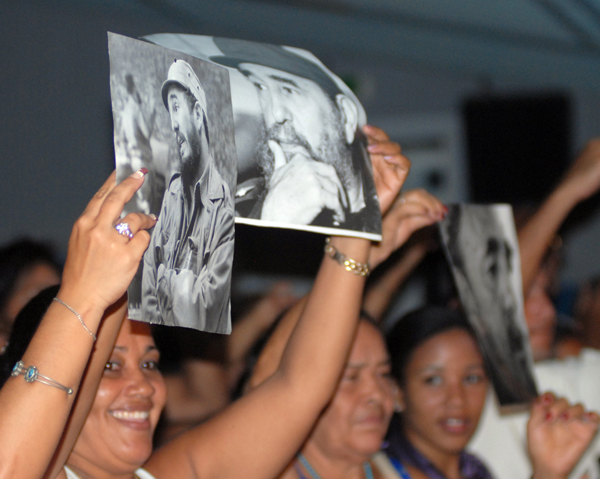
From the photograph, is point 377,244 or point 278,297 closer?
point 377,244

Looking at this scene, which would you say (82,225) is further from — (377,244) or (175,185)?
(377,244)

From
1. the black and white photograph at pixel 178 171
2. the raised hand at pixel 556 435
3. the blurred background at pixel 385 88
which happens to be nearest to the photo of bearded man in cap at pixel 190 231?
the black and white photograph at pixel 178 171

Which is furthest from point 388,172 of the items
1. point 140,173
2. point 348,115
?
point 140,173

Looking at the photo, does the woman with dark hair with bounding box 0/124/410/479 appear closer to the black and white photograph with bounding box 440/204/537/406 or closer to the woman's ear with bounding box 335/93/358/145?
the woman's ear with bounding box 335/93/358/145

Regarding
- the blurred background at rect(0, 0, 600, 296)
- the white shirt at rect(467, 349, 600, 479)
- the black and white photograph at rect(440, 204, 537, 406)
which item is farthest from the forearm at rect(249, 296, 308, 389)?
the blurred background at rect(0, 0, 600, 296)

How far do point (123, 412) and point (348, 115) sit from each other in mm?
666

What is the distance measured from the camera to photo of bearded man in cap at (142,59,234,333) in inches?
33.7

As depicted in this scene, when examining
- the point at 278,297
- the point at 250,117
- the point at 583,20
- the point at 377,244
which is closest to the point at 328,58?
the point at 583,20

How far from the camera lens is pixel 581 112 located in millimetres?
4559

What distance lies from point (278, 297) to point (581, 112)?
301 cm

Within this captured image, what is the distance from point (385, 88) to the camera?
15.8ft

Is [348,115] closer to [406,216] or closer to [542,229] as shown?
[406,216]

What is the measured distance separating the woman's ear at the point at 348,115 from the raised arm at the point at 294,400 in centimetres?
11

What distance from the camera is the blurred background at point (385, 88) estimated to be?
10.6 feet
